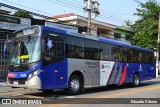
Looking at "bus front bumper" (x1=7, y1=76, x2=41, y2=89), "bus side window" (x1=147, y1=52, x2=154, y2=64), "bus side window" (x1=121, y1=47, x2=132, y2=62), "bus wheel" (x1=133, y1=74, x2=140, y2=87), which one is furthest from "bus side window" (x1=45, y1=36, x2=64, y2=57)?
"bus side window" (x1=147, y1=52, x2=154, y2=64)

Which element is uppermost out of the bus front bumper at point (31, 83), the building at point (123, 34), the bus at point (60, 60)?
the building at point (123, 34)

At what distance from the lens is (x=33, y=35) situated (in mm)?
13570

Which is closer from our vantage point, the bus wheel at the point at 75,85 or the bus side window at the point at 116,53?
the bus wheel at the point at 75,85

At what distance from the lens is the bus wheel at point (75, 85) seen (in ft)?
48.4

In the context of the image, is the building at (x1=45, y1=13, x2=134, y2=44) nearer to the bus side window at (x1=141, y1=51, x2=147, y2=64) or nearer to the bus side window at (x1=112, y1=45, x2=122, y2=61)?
the bus side window at (x1=141, y1=51, x2=147, y2=64)

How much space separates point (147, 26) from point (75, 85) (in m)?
30.2

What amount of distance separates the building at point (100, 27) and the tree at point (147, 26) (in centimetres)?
183

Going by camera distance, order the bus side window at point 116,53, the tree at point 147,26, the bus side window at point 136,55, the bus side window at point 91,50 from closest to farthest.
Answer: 1. the bus side window at point 91,50
2. the bus side window at point 116,53
3. the bus side window at point 136,55
4. the tree at point 147,26

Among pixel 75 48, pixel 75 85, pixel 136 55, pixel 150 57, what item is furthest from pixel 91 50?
pixel 150 57

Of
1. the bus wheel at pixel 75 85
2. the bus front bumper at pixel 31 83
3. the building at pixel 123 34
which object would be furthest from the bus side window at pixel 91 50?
the building at pixel 123 34

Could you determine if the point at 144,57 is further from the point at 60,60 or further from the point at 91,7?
the point at 60,60

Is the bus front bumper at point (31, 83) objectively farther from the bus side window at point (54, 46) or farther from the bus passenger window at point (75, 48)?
the bus passenger window at point (75, 48)

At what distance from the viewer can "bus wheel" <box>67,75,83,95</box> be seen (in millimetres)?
14742

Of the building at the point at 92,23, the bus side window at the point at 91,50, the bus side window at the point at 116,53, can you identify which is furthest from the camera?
the building at the point at 92,23
